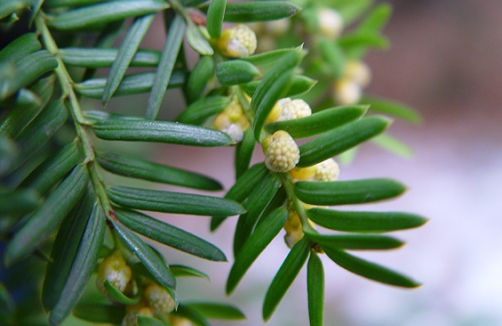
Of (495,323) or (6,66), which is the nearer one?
(6,66)

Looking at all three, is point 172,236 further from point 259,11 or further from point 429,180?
point 429,180

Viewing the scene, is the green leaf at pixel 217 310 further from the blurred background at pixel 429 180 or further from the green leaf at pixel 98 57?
the blurred background at pixel 429 180

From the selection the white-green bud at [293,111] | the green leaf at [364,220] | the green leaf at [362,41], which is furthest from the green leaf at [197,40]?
the green leaf at [362,41]

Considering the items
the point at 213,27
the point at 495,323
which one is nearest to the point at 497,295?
the point at 495,323

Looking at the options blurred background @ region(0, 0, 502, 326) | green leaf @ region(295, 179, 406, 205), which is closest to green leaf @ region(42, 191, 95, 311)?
green leaf @ region(295, 179, 406, 205)

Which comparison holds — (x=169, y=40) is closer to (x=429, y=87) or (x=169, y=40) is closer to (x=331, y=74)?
(x=331, y=74)

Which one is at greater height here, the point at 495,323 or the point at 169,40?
the point at 169,40

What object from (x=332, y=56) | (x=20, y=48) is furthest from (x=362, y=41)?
(x=20, y=48)
